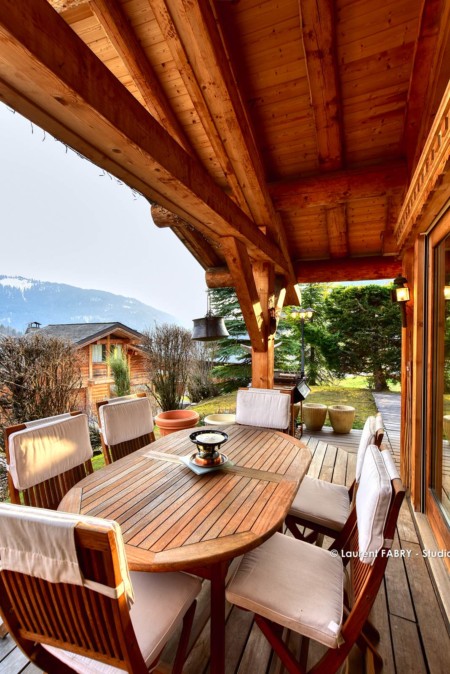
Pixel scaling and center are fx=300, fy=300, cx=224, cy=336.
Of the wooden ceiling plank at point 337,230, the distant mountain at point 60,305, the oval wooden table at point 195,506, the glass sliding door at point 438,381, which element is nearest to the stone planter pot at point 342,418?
the glass sliding door at point 438,381

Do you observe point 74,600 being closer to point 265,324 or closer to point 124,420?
point 124,420

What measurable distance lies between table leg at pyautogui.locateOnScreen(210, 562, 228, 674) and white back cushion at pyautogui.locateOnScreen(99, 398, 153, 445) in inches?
51.3

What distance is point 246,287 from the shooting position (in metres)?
3.21

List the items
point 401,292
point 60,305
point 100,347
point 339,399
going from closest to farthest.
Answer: point 401,292 < point 339,399 < point 100,347 < point 60,305

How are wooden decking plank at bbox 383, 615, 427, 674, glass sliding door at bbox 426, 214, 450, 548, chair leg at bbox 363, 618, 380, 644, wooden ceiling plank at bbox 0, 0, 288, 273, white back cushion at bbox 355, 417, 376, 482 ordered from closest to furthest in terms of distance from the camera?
wooden ceiling plank at bbox 0, 0, 288, 273 → wooden decking plank at bbox 383, 615, 427, 674 → chair leg at bbox 363, 618, 380, 644 → white back cushion at bbox 355, 417, 376, 482 → glass sliding door at bbox 426, 214, 450, 548

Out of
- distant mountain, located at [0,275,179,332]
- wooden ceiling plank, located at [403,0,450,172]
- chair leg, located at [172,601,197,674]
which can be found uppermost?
distant mountain, located at [0,275,179,332]

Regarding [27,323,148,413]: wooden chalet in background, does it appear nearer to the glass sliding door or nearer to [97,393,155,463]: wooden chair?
[97,393,155,463]: wooden chair

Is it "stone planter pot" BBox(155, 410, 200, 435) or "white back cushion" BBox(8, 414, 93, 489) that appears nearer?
"white back cushion" BBox(8, 414, 93, 489)

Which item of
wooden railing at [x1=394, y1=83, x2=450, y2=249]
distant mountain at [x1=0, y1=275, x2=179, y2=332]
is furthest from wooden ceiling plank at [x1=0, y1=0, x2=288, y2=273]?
distant mountain at [x1=0, y1=275, x2=179, y2=332]

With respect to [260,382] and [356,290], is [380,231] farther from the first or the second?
[356,290]

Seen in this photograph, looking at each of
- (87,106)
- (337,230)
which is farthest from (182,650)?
(337,230)

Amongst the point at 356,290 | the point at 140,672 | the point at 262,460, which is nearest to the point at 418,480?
the point at 262,460

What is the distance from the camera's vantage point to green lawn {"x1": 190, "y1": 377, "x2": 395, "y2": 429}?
20.7 feet

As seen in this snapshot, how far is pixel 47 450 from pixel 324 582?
1.59m
